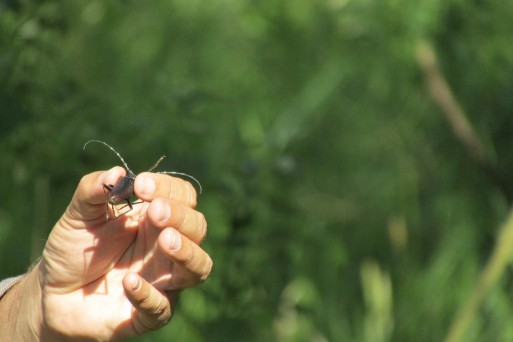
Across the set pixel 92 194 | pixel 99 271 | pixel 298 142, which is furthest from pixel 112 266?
pixel 298 142

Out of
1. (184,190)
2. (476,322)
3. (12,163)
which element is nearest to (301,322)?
(476,322)

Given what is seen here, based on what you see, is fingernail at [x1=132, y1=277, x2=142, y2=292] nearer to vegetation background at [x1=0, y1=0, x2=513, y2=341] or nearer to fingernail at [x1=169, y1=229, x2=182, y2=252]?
fingernail at [x1=169, y1=229, x2=182, y2=252]

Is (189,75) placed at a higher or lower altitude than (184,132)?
lower

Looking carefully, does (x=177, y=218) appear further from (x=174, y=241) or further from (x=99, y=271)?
(x=99, y=271)

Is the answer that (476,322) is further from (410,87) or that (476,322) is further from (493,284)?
(410,87)

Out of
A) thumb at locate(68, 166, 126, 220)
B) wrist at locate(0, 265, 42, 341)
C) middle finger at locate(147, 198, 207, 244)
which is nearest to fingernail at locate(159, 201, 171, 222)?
middle finger at locate(147, 198, 207, 244)
